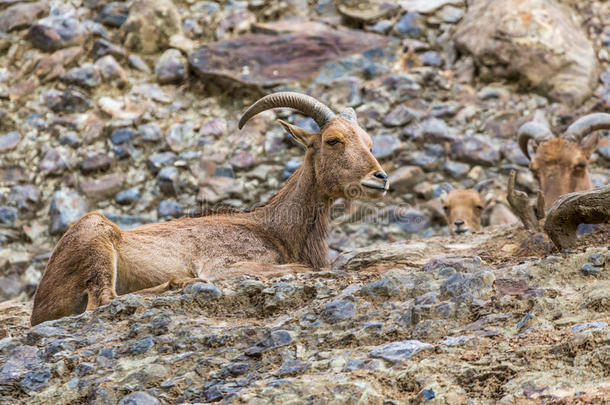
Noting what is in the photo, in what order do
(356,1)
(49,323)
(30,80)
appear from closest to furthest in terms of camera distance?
(49,323)
(30,80)
(356,1)

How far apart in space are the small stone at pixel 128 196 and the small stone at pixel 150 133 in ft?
3.91

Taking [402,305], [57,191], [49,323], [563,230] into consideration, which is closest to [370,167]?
[563,230]

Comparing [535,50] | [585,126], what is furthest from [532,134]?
[535,50]

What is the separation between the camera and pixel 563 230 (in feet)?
19.5

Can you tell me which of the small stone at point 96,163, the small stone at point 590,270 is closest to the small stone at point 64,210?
the small stone at point 96,163

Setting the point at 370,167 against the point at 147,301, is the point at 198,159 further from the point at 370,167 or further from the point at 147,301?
the point at 147,301

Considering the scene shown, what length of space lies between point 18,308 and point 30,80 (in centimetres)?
919

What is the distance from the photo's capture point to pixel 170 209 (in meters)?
14.8

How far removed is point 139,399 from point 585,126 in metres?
10.4

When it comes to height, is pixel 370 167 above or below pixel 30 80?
above

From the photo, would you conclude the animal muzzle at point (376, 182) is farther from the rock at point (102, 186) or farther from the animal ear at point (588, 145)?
the rock at point (102, 186)

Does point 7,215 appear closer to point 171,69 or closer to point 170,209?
point 170,209

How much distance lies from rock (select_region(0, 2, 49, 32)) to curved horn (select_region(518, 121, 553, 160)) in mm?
10813

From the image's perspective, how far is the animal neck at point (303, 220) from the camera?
27.7 ft
